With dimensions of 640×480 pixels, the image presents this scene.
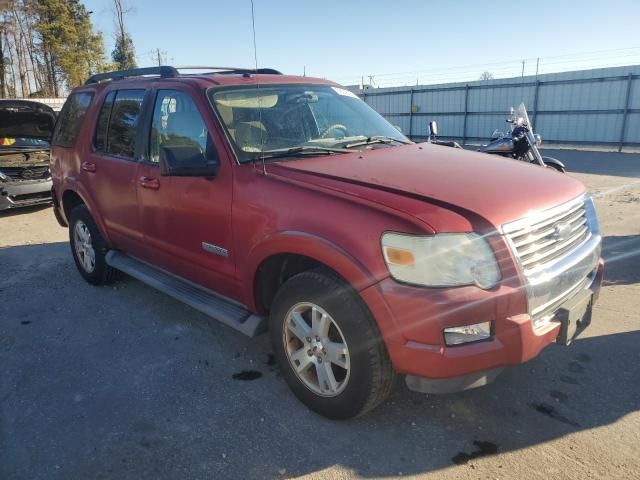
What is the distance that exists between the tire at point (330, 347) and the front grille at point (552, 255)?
785mm

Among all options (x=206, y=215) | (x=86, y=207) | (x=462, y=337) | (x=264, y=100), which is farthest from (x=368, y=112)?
(x=86, y=207)

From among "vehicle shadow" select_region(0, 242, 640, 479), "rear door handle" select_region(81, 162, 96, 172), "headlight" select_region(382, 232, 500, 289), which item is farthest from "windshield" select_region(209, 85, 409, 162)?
"rear door handle" select_region(81, 162, 96, 172)

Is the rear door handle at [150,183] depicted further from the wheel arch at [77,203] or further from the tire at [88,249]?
the tire at [88,249]

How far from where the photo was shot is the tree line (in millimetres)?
35156

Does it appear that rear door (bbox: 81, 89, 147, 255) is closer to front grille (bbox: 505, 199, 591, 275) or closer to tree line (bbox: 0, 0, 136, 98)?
front grille (bbox: 505, 199, 591, 275)

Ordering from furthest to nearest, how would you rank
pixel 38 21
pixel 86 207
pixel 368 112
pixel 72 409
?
pixel 38 21
pixel 86 207
pixel 368 112
pixel 72 409

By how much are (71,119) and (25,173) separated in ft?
14.3

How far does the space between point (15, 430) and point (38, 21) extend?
40.8 m

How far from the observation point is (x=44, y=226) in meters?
8.08

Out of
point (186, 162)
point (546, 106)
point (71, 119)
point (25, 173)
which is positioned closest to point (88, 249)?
point (71, 119)

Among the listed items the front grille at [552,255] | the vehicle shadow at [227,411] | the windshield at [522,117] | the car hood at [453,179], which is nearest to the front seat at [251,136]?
the car hood at [453,179]

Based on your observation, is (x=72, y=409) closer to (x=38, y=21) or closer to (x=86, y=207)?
(x=86, y=207)

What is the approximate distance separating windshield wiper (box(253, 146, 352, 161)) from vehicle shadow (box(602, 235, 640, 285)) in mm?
3081

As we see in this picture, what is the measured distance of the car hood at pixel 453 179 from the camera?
2.54 metres
